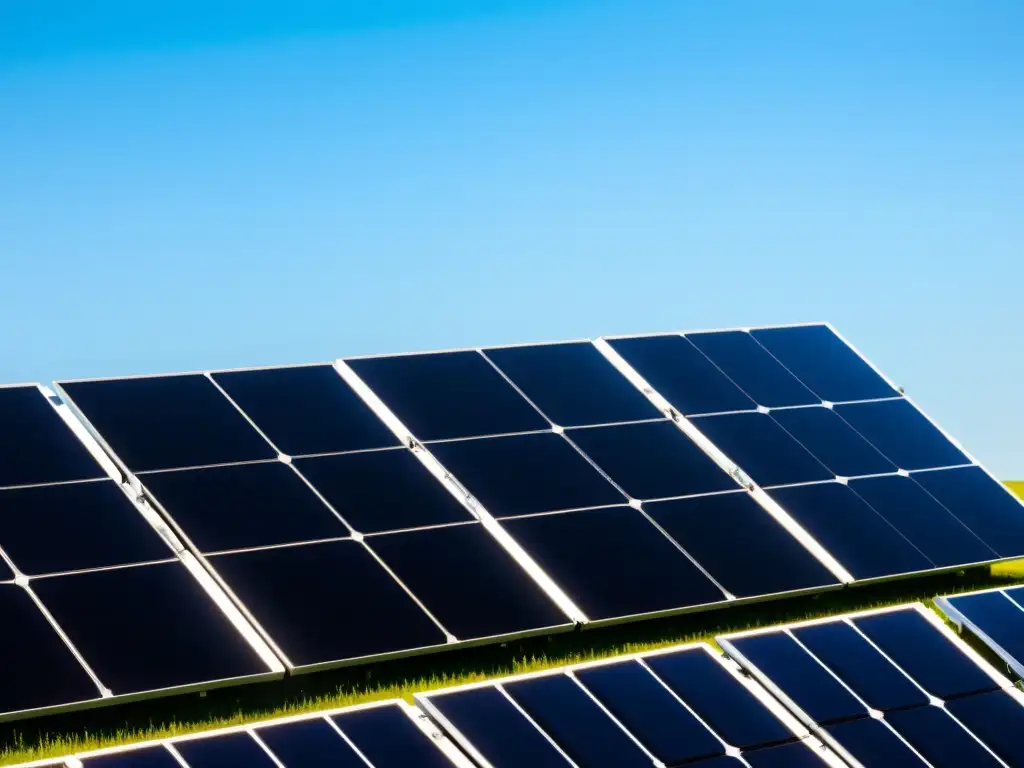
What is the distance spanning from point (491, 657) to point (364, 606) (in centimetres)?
→ 168

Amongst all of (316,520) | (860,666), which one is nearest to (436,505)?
(316,520)

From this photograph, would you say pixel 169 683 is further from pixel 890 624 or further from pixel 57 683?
pixel 890 624

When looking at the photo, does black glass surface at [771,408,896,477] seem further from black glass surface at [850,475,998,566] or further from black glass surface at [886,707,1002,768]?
black glass surface at [886,707,1002,768]

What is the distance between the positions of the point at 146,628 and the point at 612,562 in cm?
593

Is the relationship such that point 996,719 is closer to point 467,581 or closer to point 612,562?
point 612,562

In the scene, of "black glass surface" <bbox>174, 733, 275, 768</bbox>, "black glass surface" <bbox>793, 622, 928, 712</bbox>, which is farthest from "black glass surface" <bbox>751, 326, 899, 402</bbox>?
"black glass surface" <bbox>174, 733, 275, 768</bbox>

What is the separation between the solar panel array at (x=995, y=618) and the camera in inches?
701

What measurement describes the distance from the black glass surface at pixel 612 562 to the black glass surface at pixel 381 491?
3.07ft

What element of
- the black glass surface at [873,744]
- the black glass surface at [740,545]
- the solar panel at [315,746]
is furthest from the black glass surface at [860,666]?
the solar panel at [315,746]

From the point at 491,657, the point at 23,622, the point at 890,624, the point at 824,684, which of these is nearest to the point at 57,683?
the point at 23,622

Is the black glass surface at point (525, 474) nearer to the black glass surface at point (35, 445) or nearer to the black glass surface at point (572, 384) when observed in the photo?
the black glass surface at point (572, 384)

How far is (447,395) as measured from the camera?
21500mm

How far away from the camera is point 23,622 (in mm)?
15625

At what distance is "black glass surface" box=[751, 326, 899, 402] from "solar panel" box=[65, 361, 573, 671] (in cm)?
796
